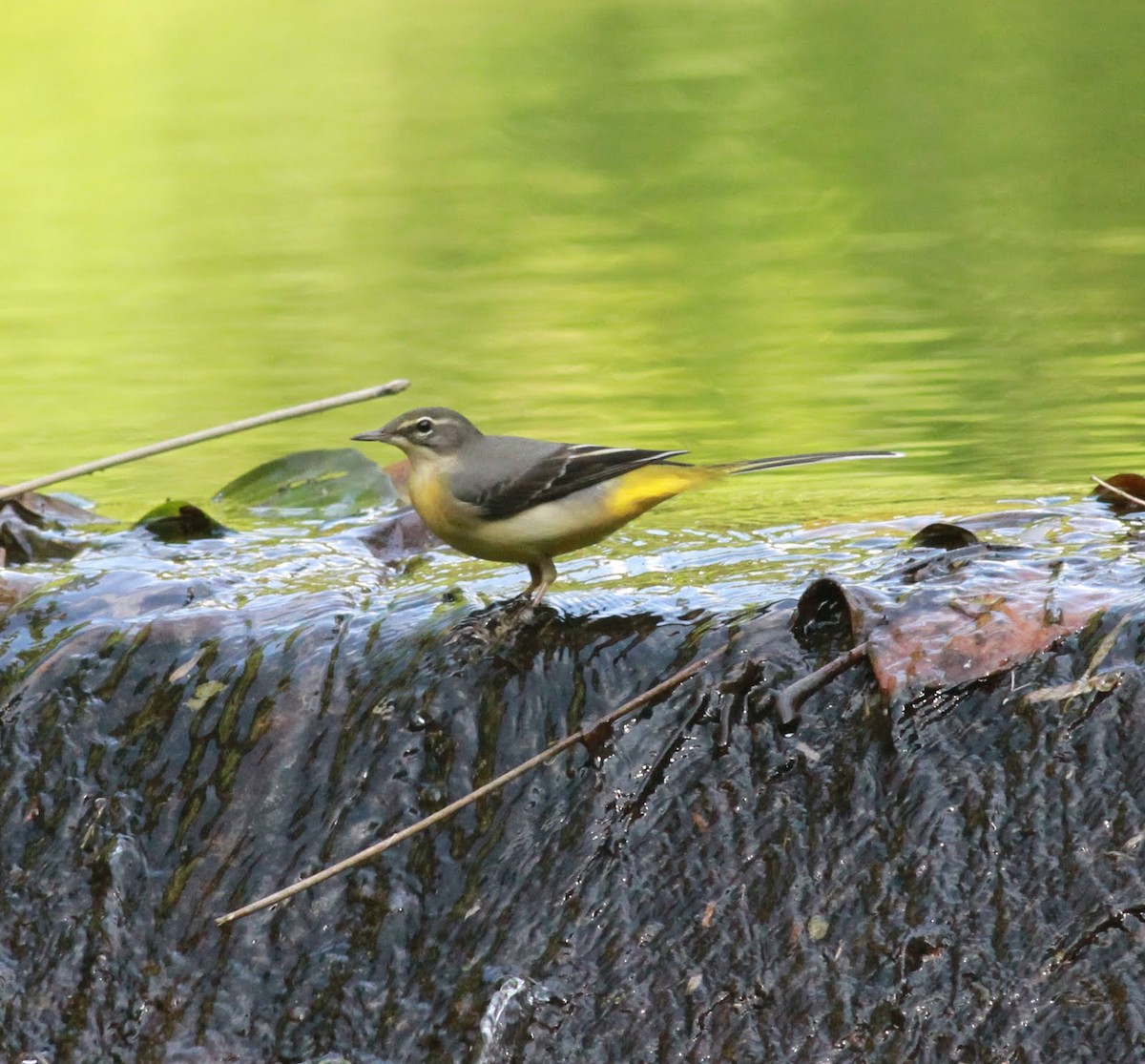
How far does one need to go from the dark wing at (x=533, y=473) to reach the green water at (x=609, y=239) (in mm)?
1447

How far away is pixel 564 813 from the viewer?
4578mm

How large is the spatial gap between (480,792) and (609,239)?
1198cm

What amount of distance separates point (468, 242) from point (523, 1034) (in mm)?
12501

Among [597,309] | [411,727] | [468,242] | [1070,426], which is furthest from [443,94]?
[411,727]

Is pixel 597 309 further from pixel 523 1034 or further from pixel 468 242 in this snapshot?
pixel 523 1034

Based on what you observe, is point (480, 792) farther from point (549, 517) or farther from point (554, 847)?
point (549, 517)

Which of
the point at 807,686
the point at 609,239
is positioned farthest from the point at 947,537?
the point at 609,239

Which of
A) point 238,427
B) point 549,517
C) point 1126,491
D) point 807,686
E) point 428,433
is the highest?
point 238,427

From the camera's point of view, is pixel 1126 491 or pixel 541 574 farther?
pixel 1126 491

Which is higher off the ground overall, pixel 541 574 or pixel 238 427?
pixel 238 427

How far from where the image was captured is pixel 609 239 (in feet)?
52.3

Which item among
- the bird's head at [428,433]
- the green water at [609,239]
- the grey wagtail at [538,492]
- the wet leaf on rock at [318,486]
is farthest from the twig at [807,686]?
the wet leaf on rock at [318,486]

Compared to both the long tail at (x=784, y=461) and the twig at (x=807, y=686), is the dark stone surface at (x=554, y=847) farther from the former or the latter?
the long tail at (x=784, y=461)

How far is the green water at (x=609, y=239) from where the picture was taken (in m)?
9.69
